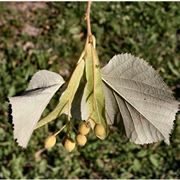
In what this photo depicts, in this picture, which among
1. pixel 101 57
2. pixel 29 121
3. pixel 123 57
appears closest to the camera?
pixel 29 121

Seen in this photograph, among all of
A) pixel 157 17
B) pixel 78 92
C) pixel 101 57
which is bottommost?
pixel 101 57

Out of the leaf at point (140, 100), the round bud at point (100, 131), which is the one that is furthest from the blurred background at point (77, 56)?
the round bud at point (100, 131)

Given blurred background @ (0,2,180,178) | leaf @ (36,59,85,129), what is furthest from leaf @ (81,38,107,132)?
blurred background @ (0,2,180,178)

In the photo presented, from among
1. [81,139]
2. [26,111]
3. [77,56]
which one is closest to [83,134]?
[81,139]

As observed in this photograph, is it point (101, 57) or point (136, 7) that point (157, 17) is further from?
point (101, 57)

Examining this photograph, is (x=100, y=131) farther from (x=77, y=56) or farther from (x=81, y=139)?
(x=77, y=56)

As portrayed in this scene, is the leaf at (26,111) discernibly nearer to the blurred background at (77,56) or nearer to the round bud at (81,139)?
the round bud at (81,139)

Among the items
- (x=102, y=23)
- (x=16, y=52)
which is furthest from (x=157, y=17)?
(x=16, y=52)
